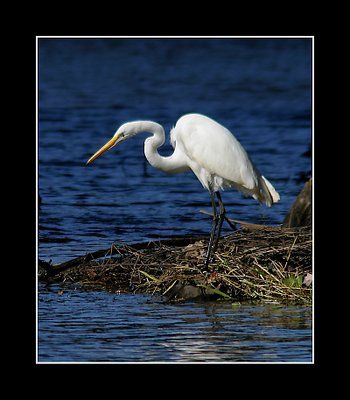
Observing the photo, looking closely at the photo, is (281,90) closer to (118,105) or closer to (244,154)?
(118,105)

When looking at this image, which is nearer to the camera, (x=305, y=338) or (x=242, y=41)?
(x=305, y=338)

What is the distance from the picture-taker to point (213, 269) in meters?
7.19

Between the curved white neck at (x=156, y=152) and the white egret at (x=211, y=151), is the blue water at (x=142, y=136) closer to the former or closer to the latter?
the curved white neck at (x=156, y=152)

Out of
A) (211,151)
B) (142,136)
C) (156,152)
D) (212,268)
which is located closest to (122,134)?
(156,152)

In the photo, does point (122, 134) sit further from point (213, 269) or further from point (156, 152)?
point (213, 269)

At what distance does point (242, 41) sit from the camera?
78.7 ft

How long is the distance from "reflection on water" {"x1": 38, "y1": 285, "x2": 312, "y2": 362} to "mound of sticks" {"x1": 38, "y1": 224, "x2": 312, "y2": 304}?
13cm

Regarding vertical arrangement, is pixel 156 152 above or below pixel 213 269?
above

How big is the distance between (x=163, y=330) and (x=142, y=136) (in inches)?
351

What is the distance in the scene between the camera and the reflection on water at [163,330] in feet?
19.7

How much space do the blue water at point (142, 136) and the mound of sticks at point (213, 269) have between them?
218 millimetres

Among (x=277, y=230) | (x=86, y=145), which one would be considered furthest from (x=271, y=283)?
(x=86, y=145)

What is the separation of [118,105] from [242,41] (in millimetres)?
6501

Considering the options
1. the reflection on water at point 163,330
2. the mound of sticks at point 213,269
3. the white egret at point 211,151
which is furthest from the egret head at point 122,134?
the reflection on water at point 163,330
